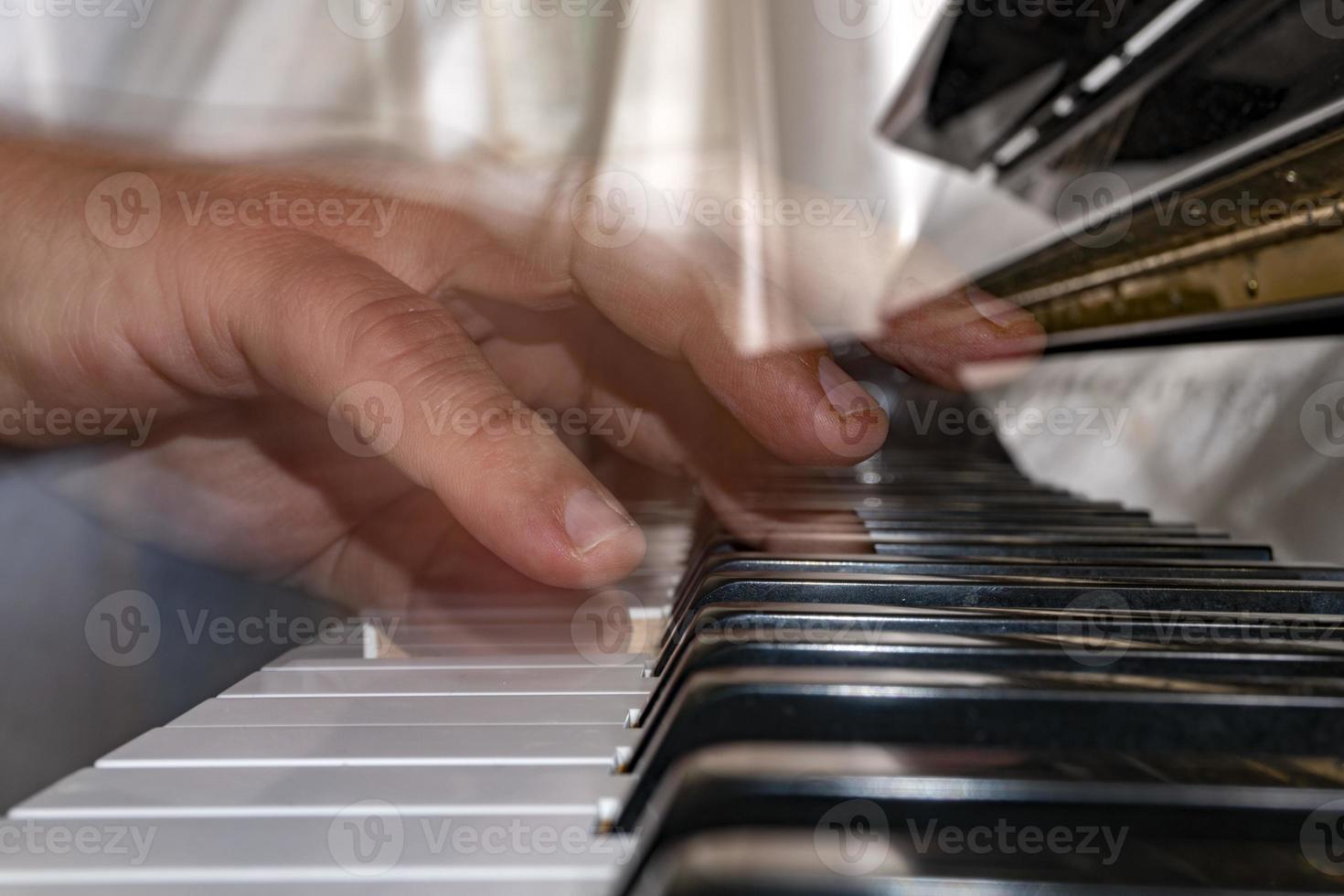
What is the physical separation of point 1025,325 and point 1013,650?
0.38 meters

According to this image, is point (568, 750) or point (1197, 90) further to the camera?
point (1197, 90)

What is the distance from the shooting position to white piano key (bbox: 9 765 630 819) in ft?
0.93

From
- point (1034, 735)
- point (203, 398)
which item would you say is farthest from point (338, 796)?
point (203, 398)

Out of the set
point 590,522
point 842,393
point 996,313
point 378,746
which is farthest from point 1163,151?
point 378,746

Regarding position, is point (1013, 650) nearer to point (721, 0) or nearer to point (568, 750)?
point (568, 750)

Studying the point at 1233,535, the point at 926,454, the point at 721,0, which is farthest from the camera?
the point at 721,0

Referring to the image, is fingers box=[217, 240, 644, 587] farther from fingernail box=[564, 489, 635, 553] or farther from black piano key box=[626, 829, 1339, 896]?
black piano key box=[626, 829, 1339, 896]

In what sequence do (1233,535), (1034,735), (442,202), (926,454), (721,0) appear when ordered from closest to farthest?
(1034,735) < (1233,535) < (442,202) < (926,454) < (721,0)

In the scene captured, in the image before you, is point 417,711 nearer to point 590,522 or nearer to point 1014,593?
point 590,522

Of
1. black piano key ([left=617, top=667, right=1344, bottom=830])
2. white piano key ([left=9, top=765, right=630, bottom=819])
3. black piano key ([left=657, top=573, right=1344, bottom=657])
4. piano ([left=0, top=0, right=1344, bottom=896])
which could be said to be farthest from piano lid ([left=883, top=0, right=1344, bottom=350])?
white piano key ([left=9, top=765, right=630, bottom=819])

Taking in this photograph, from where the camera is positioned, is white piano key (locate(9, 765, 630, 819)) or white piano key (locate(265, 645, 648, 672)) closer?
white piano key (locate(9, 765, 630, 819))

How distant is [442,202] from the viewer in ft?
2.36

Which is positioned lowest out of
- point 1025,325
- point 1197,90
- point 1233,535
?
point 1233,535

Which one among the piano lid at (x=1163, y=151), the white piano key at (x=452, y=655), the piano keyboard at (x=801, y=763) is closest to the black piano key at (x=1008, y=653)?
the piano keyboard at (x=801, y=763)
